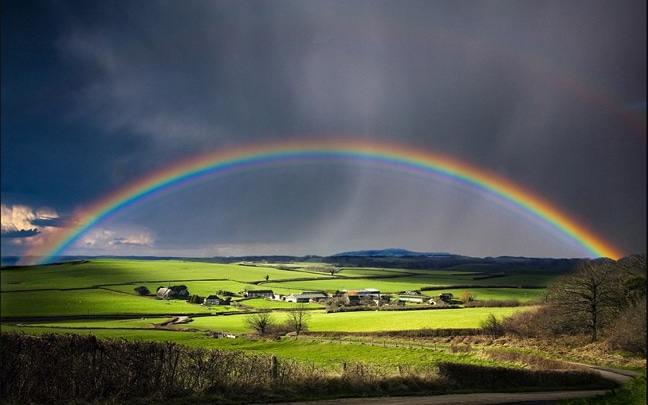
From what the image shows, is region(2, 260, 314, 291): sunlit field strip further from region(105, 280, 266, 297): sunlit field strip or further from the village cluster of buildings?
the village cluster of buildings

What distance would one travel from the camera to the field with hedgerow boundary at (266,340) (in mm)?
20016

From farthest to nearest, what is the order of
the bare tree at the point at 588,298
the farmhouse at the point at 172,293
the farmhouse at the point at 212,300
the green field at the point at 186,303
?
the farmhouse at the point at 172,293, the farmhouse at the point at 212,300, the green field at the point at 186,303, the bare tree at the point at 588,298

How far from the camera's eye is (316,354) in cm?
5747

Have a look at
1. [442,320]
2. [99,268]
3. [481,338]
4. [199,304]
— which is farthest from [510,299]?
[99,268]

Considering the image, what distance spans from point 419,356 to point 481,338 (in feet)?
61.0

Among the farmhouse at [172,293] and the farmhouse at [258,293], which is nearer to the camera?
the farmhouse at [172,293]

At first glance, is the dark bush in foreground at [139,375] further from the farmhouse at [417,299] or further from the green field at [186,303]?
the farmhouse at [417,299]

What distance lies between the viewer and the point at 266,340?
73.2 metres

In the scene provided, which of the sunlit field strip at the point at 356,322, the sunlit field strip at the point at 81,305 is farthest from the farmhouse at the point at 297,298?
the sunlit field strip at the point at 356,322

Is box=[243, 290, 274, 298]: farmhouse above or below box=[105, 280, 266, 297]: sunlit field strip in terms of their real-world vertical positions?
below

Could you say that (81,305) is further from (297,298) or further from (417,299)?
(417,299)

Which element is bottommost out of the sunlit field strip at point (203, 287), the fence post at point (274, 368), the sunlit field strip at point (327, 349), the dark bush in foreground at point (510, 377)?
the sunlit field strip at point (203, 287)

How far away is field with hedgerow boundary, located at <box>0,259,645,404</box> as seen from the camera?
20.0 m

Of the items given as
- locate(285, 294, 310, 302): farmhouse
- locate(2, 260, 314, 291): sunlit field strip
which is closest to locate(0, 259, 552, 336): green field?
locate(2, 260, 314, 291): sunlit field strip
